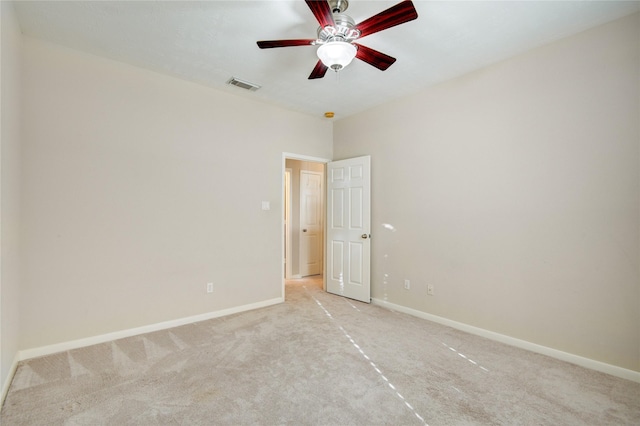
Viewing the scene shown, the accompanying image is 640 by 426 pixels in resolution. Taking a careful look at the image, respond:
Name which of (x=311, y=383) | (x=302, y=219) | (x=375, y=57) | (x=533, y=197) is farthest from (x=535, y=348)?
(x=302, y=219)

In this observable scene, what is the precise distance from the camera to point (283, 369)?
2430 mm

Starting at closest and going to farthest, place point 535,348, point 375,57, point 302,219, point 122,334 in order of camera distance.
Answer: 1. point 375,57
2. point 535,348
3. point 122,334
4. point 302,219

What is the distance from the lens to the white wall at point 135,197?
267 centimetres

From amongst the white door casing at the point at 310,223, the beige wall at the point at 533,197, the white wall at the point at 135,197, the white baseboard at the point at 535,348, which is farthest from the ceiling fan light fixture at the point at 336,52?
the white door casing at the point at 310,223

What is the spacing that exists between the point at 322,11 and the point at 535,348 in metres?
3.26

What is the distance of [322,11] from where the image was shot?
1.83 meters

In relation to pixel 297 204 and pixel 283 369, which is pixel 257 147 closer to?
pixel 297 204

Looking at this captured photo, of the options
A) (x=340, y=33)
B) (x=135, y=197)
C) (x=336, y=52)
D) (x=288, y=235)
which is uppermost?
(x=340, y=33)

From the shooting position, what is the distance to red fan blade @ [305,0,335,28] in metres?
1.75

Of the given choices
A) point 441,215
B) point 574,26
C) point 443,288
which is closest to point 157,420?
point 443,288

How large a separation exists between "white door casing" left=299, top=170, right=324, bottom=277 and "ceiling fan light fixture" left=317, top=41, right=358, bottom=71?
369 centimetres

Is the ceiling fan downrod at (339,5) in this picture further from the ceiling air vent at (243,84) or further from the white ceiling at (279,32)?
the ceiling air vent at (243,84)

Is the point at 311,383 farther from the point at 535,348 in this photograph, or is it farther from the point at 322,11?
the point at 322,11

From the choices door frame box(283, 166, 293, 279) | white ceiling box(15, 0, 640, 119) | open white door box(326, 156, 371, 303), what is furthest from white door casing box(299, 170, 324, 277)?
white ceiling box(15, 0, 640, 119)
